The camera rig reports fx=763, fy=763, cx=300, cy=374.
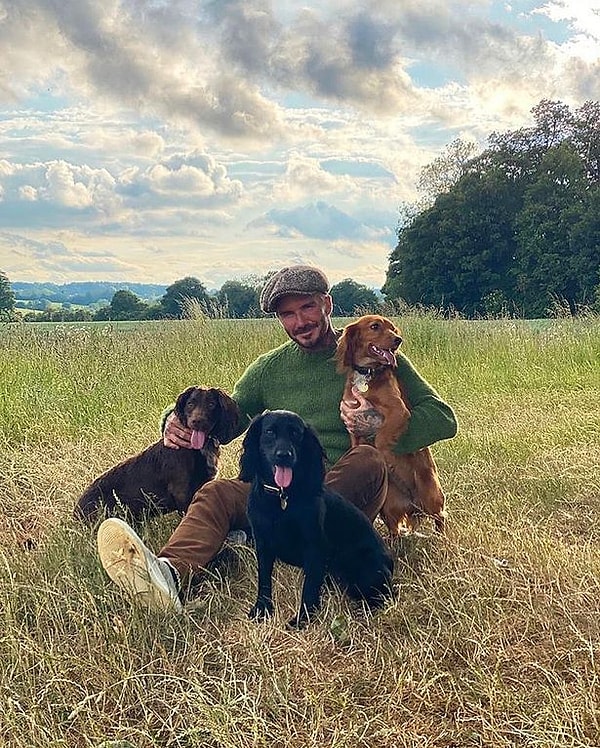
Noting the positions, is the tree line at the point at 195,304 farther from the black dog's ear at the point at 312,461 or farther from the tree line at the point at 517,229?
the tree line at the point at 517,229

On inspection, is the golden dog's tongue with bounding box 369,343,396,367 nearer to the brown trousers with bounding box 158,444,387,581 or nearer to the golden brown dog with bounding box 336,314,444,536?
the golden brown dog with bounding box 336,314,444,536

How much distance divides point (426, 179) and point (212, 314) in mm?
30437

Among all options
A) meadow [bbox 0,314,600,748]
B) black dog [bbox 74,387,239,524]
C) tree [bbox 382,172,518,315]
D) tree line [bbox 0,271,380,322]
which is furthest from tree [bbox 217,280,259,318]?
tree [bbox 382,172,518,315]

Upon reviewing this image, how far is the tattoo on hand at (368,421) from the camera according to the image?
10.8 ft

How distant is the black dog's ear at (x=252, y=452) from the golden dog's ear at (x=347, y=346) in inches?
30.1

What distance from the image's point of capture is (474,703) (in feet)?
7.41

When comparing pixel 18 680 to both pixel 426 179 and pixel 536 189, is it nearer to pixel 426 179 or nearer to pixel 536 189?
pixel 536 189

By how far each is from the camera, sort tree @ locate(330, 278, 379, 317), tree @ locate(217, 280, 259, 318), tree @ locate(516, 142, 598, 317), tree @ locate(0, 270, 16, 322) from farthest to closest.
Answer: tree @ locate(516, 142, 598, 317) → tree @ locate(330, 278, 379, 317) → tree @ locate(217, 280, 259, 318) → tree @ locate(0, 270, 16, 322)

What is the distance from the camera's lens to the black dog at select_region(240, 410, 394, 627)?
2643mm

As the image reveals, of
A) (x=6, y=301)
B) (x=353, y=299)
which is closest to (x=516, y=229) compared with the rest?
(x=353, y=299)

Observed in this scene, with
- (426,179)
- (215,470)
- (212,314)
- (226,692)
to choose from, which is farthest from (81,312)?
(426,179)

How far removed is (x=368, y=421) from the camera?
130 inches

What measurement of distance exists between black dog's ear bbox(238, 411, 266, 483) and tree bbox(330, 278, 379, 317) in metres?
9.03

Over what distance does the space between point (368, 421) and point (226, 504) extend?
701 mm
